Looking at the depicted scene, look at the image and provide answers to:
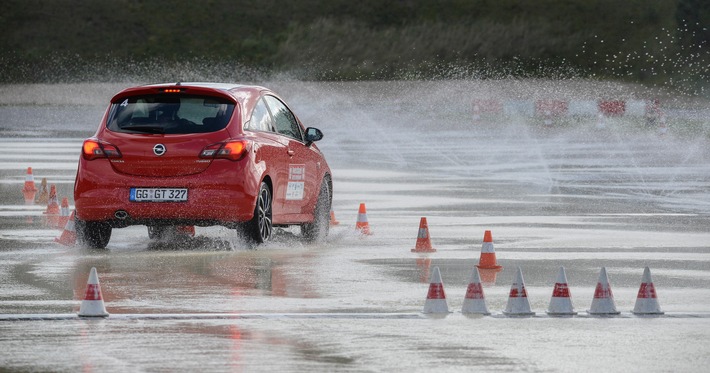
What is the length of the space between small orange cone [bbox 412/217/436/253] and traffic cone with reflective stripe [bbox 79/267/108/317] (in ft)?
16.2

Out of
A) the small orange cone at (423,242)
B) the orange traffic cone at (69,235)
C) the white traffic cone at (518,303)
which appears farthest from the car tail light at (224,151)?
the white traffic cone at (518,303)

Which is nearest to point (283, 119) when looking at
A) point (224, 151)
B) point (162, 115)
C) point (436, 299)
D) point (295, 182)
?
point (295, 182)

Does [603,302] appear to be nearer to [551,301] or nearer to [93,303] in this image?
[551,301]

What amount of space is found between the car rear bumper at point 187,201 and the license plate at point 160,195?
0.03 meters

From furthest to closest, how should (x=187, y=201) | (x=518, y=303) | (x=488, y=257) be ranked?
(x=187, y=201) < (x=488, y=257) < (x=518, y=303)

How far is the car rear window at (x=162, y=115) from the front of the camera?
15609 mm

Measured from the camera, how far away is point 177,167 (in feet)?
50.4

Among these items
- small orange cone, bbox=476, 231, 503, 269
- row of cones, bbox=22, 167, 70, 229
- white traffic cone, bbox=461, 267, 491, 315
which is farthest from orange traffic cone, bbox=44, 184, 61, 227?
white traffic cone, bbox=461, 267, 491, 315

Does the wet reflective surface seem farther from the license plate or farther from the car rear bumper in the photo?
the license plate

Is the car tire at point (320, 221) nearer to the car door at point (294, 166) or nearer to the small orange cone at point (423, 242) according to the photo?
the car door at point (294, 166)

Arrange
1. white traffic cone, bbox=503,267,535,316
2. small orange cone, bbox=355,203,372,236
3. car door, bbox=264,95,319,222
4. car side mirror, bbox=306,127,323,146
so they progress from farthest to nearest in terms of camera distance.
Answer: small orange cone, bbox=355,203,372,236 < car side mirror, bbox=306,127,323,146 < car door, bbox=264,95,319,222 < white traffic cone, bbox=503,267,535,316

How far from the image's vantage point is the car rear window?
15.6 metres

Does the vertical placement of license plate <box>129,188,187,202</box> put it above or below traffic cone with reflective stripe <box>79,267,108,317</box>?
above

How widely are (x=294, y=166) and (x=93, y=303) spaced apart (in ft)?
19.1
